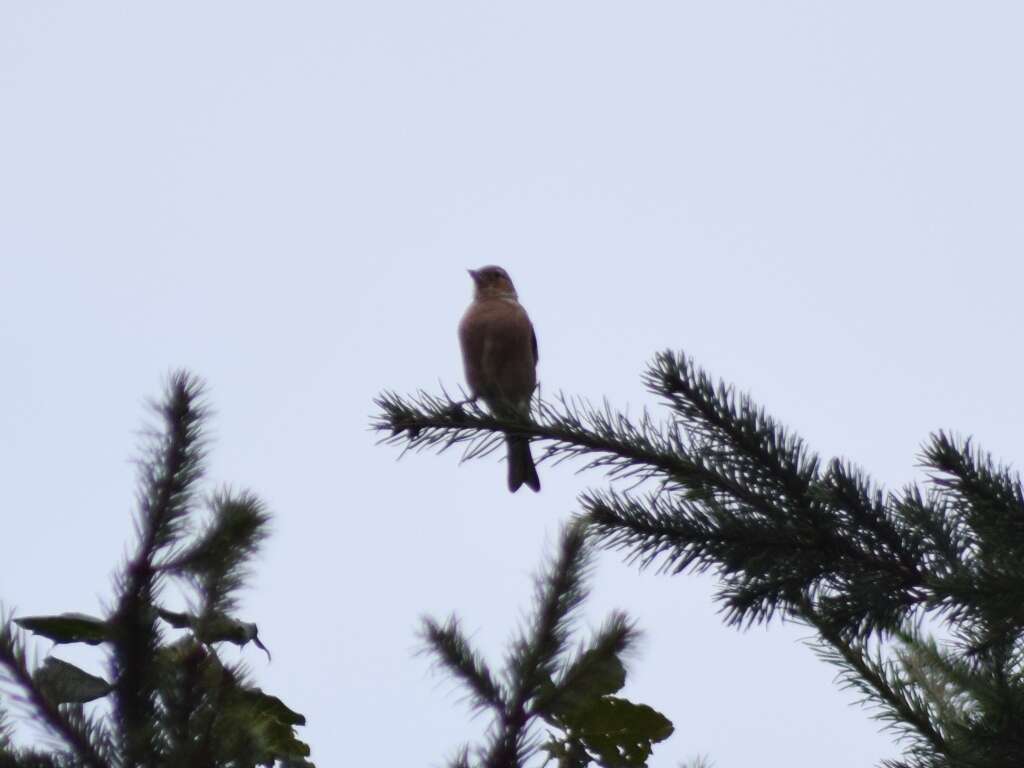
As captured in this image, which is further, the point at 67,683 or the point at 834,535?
the point at 834,535

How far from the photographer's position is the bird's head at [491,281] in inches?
380

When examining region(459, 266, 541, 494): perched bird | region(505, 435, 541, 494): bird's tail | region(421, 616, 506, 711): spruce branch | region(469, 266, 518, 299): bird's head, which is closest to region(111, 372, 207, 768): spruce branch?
region(421, 616, 506, 711): spruce branch

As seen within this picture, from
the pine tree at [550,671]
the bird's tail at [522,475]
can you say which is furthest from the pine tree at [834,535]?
the bird's tail at [522,475]

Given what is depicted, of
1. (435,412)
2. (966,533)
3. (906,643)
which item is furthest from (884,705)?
(435,412)

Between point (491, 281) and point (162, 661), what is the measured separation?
8328 millimetres

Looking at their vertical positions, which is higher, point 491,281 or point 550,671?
point 491,281

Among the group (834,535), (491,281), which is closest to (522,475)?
(491,281)

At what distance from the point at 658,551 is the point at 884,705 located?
913 mm

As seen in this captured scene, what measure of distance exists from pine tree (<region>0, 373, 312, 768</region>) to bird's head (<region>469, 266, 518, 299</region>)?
7.74 meters

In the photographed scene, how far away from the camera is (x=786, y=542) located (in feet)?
8.41

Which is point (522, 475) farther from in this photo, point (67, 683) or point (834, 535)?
point (67, 683)

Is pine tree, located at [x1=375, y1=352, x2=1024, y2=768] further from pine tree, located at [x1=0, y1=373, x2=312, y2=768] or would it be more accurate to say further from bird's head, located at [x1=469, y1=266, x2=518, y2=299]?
bird's head, located at [x1=469, y1=266, x2=518, y2=299]

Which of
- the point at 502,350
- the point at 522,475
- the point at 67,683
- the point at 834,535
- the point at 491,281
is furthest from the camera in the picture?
the point at 491,281

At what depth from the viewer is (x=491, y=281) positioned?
9.90m
